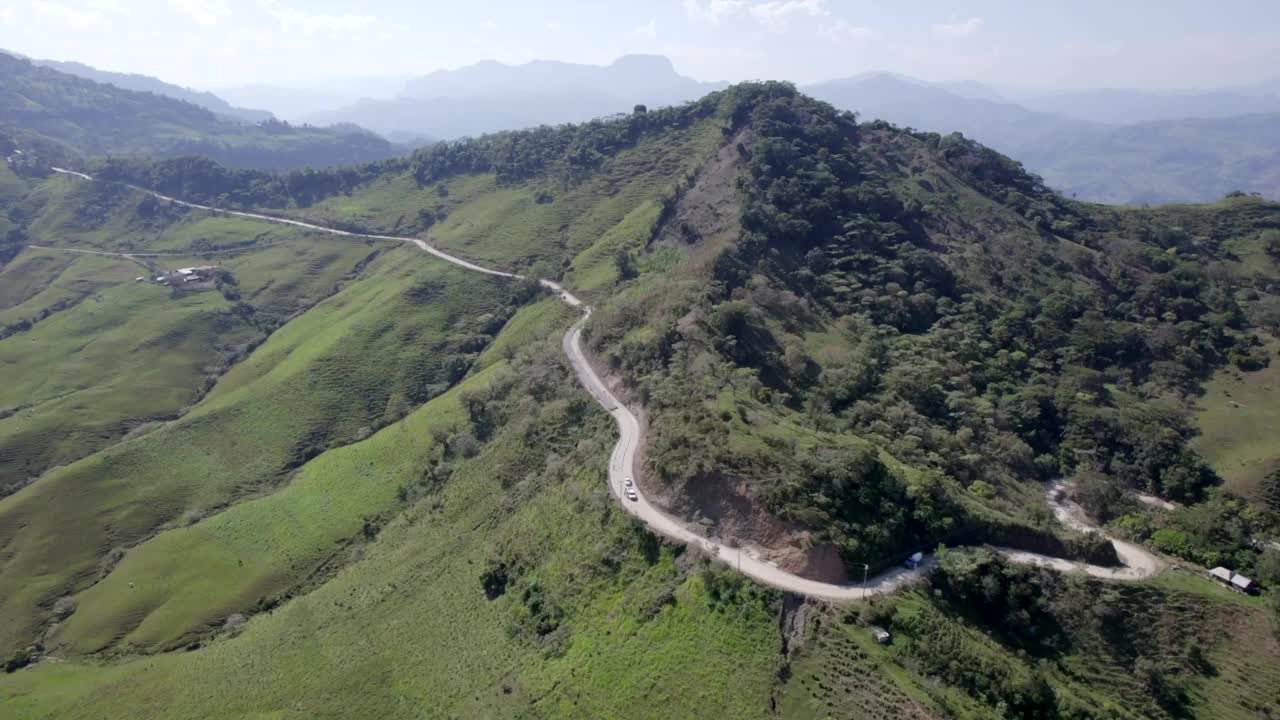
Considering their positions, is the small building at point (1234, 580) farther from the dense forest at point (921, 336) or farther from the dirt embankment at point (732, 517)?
the dirt embankment at point (732, 517)

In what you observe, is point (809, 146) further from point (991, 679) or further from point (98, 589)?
point (98, 589)

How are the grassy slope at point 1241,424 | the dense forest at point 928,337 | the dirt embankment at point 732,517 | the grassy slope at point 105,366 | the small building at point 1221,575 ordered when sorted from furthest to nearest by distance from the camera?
the grassy slope at point 105,366
the grassy slope at point 1241,424
the dense forest at point 928,337
the small building at point 1221,575
the dirt embankment at point 732,517

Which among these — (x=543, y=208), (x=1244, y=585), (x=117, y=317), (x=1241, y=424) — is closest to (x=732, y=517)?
(x=1244, y=585)

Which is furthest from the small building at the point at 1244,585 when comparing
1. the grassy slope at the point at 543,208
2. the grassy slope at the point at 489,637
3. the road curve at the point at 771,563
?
the grassy slope at the point at 543,208

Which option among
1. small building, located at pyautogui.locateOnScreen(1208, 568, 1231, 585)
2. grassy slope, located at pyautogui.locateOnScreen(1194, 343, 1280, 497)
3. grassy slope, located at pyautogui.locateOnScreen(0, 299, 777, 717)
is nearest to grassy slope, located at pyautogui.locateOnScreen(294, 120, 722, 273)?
grassy slope, located at pyautogui.locateOnScreen(0, 299, 777, 717)

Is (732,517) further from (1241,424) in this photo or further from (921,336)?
(1241,424)

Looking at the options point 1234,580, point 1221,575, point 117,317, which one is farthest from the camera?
point 117,317
